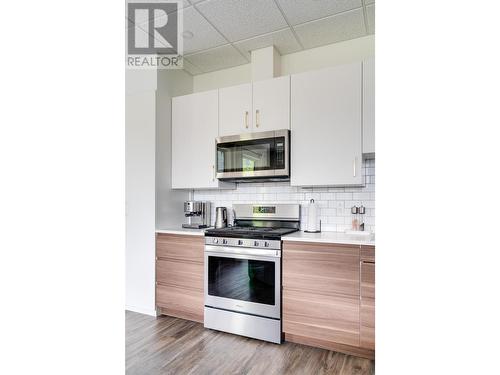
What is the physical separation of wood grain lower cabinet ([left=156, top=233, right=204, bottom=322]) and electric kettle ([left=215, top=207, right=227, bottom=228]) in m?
0.33

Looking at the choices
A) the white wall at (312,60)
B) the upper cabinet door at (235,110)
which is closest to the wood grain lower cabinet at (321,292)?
the upper cabinet door at (235,110)

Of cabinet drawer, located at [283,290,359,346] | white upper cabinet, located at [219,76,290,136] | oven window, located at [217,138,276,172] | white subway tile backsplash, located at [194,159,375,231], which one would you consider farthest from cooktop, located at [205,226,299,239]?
white upper cabinet, located at [219,76,290,136]

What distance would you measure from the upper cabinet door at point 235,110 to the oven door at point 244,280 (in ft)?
3.69

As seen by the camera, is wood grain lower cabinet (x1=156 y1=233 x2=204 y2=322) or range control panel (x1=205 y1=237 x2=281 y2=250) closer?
range control panel (x1=205 y1=237 x2=281 y2=250)

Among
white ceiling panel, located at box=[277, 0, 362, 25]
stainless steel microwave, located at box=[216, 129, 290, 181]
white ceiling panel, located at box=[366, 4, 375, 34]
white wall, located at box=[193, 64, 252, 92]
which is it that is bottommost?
stainless steel microwave, located at box=[216, 129, 290, 181]

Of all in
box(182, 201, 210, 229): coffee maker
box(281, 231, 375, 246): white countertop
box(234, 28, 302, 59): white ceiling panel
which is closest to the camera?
box(281, 231, 375, 246): white countertop

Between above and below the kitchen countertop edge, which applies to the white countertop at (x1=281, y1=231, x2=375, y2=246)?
above

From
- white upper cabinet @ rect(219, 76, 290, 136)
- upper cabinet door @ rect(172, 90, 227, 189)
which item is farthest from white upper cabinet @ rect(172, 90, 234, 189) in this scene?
white upper cabinet @ rect(219, 76, 290, 136)

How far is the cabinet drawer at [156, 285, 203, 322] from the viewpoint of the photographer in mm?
2707

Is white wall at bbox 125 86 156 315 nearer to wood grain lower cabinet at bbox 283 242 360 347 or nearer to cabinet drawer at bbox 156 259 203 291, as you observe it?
cabinet drawer at bbox 156 259 203 291

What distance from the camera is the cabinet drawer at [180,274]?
8.92 ft

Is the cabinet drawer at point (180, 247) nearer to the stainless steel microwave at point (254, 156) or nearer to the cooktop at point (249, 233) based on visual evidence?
the cooktop at point (249, 233)

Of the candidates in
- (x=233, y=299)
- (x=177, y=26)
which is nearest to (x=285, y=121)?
(x=177, y=26)

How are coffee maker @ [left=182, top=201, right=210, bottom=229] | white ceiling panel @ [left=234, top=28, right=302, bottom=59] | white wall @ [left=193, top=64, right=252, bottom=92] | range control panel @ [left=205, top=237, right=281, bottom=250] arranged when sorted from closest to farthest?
1. range control panel @ [left=205, top=237, right=281, bottom=250]
2. white ceiling panel @ [left=234, top=28, right=302, bottom=59]
3. coffee maker @ [left=182, top=201, right=210, bottom=229]
4. white wall @ [left=193, top=64, right=252, bottom=92]
